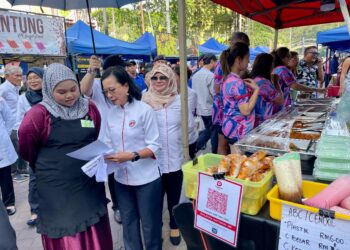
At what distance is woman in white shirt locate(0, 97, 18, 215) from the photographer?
323cm

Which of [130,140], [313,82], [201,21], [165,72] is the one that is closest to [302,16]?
[313,82]

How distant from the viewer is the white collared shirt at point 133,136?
1.96m

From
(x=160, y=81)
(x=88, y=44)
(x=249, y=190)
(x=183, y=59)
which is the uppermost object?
(x=88, y=44)

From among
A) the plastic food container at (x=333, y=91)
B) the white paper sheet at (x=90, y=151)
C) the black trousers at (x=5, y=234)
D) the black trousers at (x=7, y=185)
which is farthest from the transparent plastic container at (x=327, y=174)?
the plastic food container at (x=333, y=91)

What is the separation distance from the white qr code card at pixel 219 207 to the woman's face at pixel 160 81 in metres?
1.19

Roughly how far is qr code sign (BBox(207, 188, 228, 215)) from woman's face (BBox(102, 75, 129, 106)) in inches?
40.6

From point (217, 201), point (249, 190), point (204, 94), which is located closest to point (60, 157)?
point (217, 201)

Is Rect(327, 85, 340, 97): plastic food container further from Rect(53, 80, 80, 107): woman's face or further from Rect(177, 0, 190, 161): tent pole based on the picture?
Rect(53, 80, 80, 107): woman's face

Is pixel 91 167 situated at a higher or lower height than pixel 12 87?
lower

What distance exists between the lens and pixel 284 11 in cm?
440

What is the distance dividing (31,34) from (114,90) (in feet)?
17.2

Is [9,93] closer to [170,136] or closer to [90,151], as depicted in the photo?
[170,136]

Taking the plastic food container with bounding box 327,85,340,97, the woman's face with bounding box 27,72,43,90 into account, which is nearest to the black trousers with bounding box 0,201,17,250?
the woman's face with bounding box 27,72,43,90

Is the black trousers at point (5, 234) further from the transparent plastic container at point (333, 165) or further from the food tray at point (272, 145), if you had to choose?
the transparent plastic container at point (333, 165)
